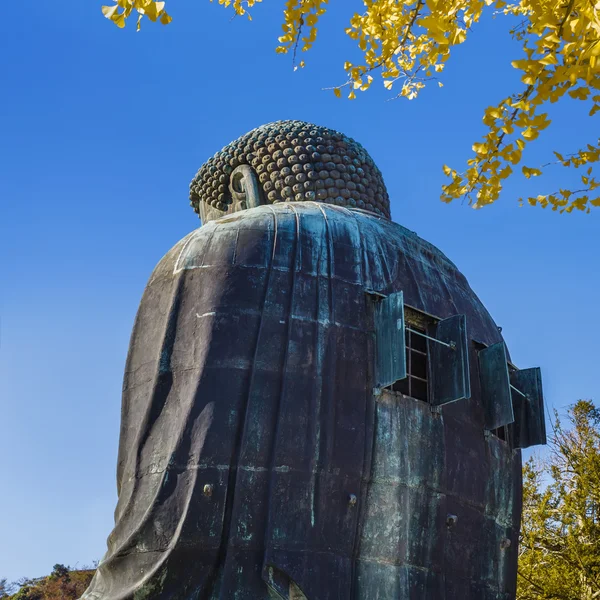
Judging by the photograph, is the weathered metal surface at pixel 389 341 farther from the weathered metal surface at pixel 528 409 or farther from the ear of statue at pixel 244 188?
the ear of statue at pixel 244 188

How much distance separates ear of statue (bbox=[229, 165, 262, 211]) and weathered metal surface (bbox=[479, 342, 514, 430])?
13.3ft

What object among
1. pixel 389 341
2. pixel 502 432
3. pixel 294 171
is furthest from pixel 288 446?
pixel 294 171

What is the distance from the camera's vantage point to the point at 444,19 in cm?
609

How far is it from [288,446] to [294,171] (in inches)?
195

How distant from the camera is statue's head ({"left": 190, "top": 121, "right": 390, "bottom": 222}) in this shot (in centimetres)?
1191

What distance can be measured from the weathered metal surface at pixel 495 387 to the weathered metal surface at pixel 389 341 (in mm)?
1641

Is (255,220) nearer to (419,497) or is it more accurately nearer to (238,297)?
(238,297)

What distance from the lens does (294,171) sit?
1195 centimetres

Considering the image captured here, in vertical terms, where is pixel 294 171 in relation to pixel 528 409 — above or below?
above

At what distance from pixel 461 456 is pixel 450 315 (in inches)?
70.4

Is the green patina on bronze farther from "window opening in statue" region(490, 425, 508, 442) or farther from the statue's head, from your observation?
the statue's head

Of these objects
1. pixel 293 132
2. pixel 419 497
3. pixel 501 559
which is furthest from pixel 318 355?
pixel 293 132

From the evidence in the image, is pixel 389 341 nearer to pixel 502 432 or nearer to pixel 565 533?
pixel 502 432

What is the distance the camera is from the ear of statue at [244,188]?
12164mm
